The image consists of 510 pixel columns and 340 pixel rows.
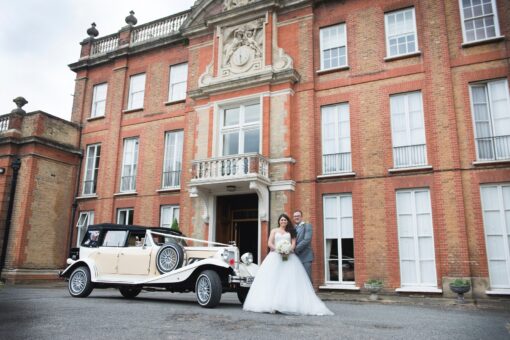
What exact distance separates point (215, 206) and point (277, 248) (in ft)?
27.0

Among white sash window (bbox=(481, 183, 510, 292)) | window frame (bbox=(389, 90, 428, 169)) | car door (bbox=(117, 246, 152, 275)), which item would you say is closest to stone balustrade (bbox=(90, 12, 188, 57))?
window frame (bbox=(389, 90, 428, 169))

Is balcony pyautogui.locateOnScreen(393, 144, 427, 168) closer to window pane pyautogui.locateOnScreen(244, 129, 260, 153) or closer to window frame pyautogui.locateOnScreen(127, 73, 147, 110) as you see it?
window pane pyautogui.locateOnScreen(244, 129, 260, 153)

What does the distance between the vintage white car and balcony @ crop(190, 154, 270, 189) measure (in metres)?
4.06

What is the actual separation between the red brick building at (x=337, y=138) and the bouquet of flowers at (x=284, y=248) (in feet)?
20.5

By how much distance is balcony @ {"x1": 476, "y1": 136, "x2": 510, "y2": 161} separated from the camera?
12859 millimetres

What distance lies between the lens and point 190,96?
17.9 m

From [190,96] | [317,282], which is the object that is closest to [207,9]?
[190,96]

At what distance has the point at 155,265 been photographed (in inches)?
388

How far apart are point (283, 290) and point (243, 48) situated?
11.9 meters

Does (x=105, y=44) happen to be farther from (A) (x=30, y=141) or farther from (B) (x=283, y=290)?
(B) (x=283, y=290)

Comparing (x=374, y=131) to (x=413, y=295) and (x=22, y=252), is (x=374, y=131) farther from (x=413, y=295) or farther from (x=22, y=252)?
(x=22, y=252)

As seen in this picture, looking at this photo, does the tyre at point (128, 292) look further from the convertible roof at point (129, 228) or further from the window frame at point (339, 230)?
the window frame at point (339, 230)

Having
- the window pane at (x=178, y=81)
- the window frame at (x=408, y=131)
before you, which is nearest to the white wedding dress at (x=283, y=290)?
the window frame at (x=408, y=131)

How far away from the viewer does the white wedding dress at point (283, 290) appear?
25.8ft
